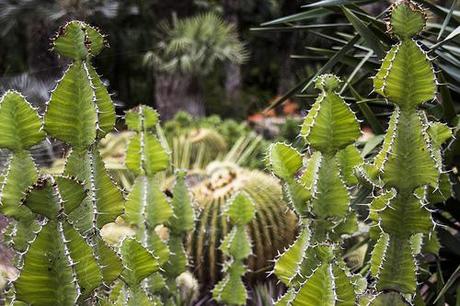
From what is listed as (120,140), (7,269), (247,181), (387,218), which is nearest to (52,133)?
(387,218)

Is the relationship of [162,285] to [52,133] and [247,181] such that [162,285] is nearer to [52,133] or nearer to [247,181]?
[52,133]

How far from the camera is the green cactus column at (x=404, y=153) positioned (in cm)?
164

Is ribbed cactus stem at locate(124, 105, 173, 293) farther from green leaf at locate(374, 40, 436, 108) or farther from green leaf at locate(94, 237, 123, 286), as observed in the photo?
green leaf at locate(374, 40, 436, 108)

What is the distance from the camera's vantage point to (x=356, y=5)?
3.22m

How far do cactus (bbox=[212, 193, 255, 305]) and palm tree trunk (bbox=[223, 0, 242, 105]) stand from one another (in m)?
12.6

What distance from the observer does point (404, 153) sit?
1.66 meters

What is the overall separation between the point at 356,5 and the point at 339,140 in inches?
63.2

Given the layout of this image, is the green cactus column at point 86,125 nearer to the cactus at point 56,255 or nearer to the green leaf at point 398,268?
the cactus at point 56,255

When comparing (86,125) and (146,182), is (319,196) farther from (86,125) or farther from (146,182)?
(146,182)

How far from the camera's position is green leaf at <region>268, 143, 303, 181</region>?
188 cm

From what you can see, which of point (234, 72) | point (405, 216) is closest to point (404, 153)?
point (405, 216)

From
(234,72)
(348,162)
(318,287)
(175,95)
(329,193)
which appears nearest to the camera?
(318,287)

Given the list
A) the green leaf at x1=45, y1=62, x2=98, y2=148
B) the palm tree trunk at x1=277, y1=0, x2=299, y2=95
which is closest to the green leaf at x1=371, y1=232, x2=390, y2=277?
the green leaf at x1=45, y1=62, x2=98, y2=148

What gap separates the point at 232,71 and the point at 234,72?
0.16 feet
